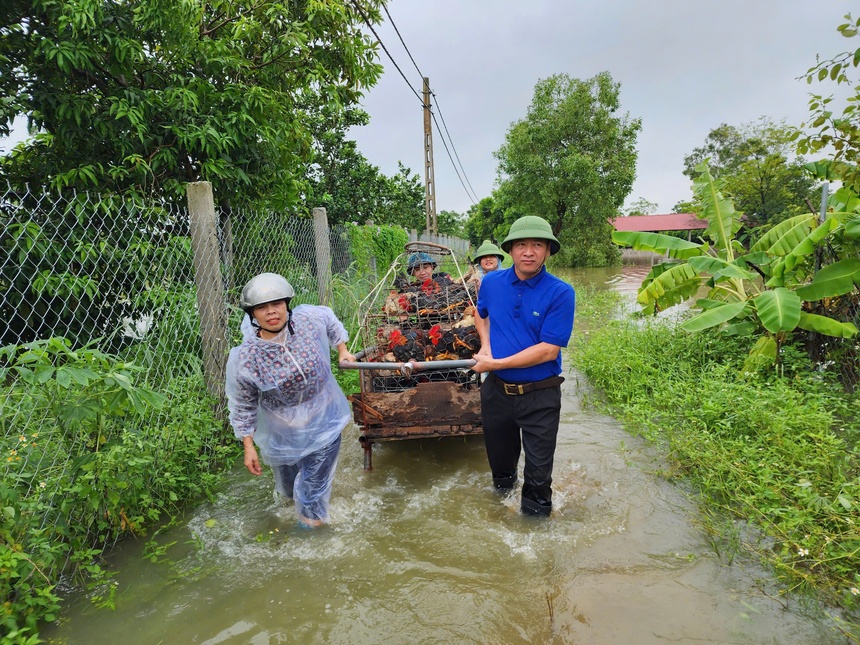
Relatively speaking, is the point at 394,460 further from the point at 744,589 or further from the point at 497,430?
the point at 744,589

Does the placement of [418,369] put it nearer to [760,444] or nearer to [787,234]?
[760,444]

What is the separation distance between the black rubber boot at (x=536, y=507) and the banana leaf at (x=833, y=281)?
3.91m

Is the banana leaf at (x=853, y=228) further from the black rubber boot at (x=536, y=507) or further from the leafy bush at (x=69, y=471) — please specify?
the leafy bush at (x=69, y=471)

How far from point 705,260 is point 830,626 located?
4031mm

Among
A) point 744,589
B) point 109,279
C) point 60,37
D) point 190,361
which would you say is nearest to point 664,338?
point 744,589

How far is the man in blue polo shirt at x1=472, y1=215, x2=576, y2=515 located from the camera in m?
2.79

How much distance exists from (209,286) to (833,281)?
599cm

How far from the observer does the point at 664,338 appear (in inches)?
266

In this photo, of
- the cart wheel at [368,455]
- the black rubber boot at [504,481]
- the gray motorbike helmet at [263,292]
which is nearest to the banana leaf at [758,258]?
the black rubber boot at [504,481]

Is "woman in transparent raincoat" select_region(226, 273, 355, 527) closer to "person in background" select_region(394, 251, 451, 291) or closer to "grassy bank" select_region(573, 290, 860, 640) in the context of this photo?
"grassy bank" select_region(573, 290, 860, 640)

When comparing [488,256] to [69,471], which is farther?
[488,256]

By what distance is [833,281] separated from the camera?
15.7ft

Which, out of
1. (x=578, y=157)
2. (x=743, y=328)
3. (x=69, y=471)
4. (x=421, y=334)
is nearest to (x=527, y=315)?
(x=421, y=334)

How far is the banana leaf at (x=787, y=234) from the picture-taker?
532 cm
